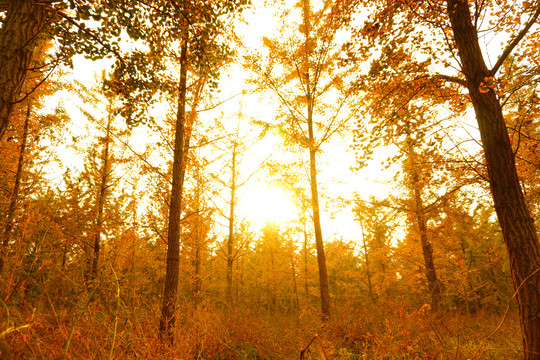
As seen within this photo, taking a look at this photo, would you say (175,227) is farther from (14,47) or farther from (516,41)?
(516,41)

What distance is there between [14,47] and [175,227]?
12.2 ft

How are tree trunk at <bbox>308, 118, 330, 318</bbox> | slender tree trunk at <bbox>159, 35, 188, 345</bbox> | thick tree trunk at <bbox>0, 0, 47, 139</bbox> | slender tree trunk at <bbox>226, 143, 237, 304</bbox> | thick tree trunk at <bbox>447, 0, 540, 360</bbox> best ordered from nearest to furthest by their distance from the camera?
thick tree trunk at <bbox>0, 0, 47, 139</bbox>
thick tree trunk at <bbox>447, 0, 540, 360</bbox>
slender tree trunk at <bbox>159, 35, 188, 345</bbox>
tree trunk at <bbox>308, 118, 330, 318</bbox>
slender tree trunk at <bbox>226, 143, 237, 304</bbox>

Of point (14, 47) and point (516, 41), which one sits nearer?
point (14, 47)

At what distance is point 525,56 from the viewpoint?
155 inches

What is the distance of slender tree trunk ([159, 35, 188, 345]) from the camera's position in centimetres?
506

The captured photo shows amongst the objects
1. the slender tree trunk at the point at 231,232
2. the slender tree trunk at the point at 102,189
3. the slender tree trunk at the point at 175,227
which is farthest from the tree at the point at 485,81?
the slender tree trunk at the point at 102,189

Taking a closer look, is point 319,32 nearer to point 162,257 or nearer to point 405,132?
point 405,132

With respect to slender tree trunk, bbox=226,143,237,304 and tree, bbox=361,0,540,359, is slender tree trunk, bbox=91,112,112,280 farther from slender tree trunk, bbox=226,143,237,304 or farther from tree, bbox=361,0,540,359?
tree, bbox=361,0,540,359

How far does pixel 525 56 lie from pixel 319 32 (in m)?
6.37

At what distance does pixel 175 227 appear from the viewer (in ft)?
18.4

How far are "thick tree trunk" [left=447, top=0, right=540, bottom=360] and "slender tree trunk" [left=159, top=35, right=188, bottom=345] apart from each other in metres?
4.64

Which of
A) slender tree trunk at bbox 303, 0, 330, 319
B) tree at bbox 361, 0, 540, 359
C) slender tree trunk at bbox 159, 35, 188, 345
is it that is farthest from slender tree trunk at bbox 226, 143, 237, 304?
tree at bbox 361, 0, 540, 359

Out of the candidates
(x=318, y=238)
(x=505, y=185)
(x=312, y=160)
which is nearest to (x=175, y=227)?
(x=318, y=238)

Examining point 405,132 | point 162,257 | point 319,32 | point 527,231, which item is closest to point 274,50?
point 319,32
